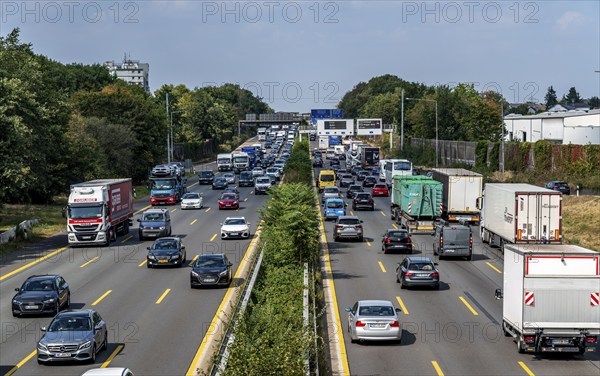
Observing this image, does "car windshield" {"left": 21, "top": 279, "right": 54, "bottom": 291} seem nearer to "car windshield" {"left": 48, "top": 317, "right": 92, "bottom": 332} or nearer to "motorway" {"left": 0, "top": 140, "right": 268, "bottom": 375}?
"motorway" {"left": 0, "top": 140, "right": 268, "bottom": 375}

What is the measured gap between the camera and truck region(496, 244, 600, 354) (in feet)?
78.6

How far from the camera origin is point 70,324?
24422mm

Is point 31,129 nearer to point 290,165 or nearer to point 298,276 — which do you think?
point 298,276

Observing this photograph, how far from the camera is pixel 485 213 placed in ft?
162

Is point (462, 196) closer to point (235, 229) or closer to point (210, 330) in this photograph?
point (235, 229)

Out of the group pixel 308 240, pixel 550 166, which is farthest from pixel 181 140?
pixel 308 240

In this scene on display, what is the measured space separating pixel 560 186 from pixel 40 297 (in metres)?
57.9

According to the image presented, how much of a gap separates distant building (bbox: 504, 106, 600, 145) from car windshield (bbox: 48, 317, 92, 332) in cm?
7766

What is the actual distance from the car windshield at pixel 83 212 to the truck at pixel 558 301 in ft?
99.1

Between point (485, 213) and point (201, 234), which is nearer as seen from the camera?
point (485, 213)

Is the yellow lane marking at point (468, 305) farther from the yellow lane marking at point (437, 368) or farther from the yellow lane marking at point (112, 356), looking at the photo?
the yellow lane marking at point (112, 356)

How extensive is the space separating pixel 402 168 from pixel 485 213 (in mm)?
38374

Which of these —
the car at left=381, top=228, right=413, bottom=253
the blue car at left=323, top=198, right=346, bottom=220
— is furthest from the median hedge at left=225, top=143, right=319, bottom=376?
the blue car at left=323, top=198, right=346, bottom=220

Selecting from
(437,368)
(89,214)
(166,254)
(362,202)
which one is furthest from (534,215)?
(362,202)
